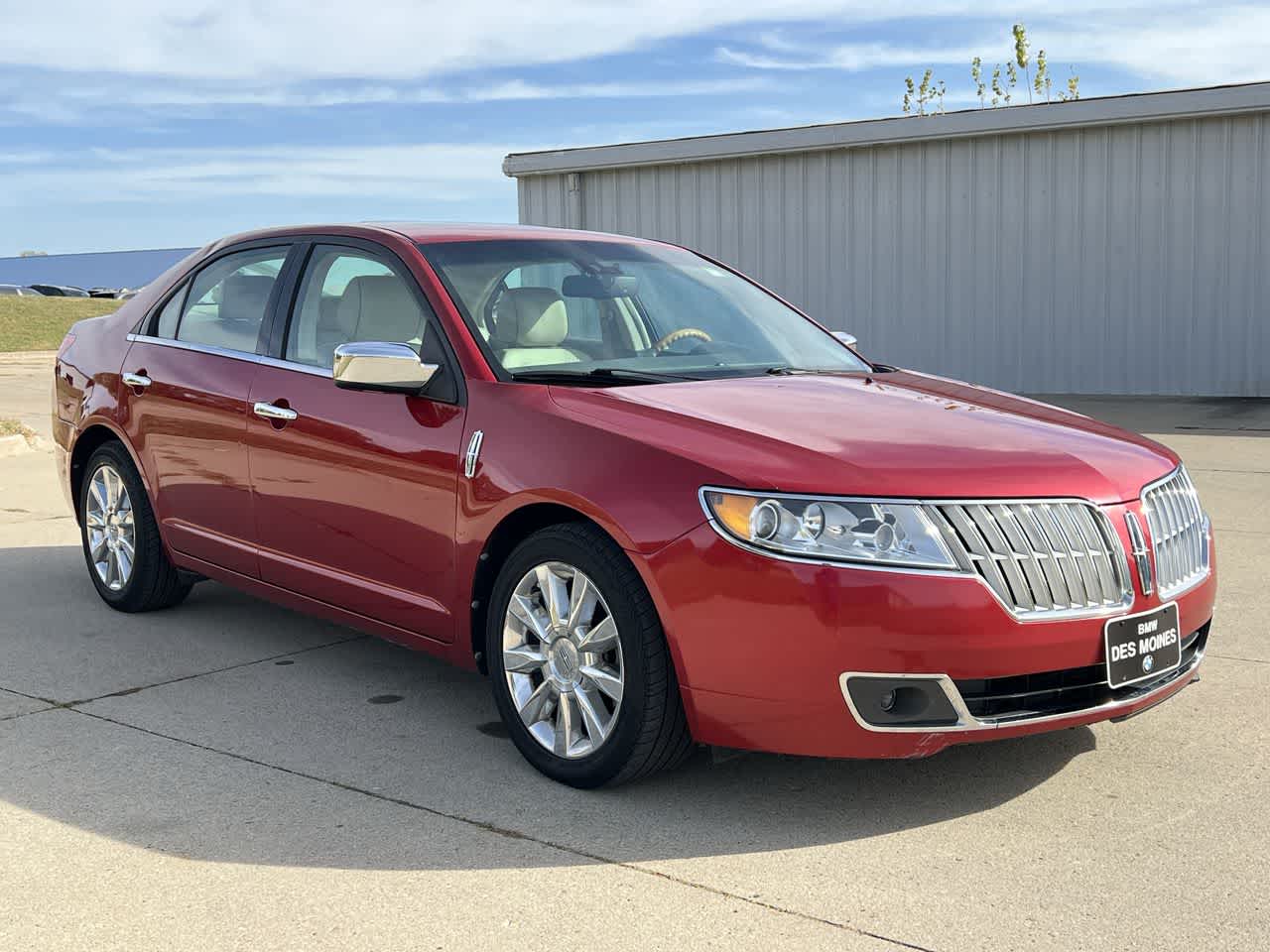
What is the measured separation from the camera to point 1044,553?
356 centimetres

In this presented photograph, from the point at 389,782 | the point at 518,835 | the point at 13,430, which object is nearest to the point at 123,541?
the point at 389,782

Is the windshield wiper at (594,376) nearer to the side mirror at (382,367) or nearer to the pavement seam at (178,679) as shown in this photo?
the side mirror at (382,367)

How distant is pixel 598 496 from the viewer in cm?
382

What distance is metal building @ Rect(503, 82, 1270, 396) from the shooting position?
15.9 metres

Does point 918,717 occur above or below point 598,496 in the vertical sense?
below

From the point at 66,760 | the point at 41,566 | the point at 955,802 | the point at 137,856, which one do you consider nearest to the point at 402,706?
the point at 66,760

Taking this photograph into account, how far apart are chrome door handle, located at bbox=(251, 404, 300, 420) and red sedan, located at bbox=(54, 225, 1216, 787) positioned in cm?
1

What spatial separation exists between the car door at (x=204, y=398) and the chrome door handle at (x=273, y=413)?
103 mm

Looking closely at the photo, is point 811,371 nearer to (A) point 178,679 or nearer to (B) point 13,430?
(A) point 178,679

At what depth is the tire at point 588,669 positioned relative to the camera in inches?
148

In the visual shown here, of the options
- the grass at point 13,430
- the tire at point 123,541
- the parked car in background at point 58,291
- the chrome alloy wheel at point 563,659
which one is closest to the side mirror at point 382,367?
the chrome alloy wheel at point 563,659

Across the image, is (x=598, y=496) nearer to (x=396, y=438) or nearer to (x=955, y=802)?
(x=396, y=438)

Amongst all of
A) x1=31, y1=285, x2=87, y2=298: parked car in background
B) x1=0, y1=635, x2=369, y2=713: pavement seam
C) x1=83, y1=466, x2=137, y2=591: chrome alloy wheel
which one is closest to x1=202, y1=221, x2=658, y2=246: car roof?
x1=83, y1=466, x2=137, y2=591: chrome alloy wheel

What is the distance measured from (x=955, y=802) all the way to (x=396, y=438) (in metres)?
1.99
